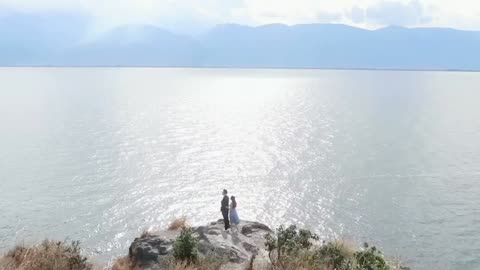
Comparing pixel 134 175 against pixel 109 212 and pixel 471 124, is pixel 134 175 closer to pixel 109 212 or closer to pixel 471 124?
pixel 109 212

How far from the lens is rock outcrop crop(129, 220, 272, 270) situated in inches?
722

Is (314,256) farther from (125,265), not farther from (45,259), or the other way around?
(45,259)

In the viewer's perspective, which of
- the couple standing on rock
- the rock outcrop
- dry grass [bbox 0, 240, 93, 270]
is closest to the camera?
dry grass [bbox 0, 240, 93, 270]

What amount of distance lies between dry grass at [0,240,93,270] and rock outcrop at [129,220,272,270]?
9.39 feet

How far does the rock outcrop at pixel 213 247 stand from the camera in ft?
60.1

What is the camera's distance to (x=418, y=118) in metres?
110

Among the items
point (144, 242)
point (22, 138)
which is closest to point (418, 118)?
point (22, 138)

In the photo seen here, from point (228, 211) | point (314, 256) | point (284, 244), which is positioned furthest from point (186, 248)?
point (228, 211)

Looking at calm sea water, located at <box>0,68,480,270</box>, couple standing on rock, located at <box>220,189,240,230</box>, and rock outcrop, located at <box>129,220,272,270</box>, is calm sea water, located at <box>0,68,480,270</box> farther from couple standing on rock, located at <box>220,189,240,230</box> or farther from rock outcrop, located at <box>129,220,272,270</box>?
couple standing on rock, located at <box>220,189,240,230</box>

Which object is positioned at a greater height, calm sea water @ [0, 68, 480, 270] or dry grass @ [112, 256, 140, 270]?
dry grass @ [112, 256, 140, 270]

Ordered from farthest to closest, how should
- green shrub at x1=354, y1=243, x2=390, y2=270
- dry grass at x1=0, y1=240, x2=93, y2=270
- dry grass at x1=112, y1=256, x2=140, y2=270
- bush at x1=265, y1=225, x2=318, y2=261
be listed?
dry grass at x1=112, y1=256, x2=140, y2=270
bush at x1=265, y1=225, x2=318, y2=261
green shrub at x1=354, y1=243, x2=390, y2=270
dry grass at x1=0, y1=240, x2=93, y2=270

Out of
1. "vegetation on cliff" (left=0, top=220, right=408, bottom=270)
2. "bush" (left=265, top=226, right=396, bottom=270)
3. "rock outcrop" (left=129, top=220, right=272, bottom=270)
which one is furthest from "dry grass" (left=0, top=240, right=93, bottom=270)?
"bush" (left=265, top=226, right=396, bottom=270)

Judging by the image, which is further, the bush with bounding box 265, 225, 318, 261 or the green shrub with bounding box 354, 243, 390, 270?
the bush with bounding box 265, 225, 318, 261

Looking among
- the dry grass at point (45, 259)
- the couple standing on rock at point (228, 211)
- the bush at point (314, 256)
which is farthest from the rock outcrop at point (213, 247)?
the dry grass at point (45, 259)
